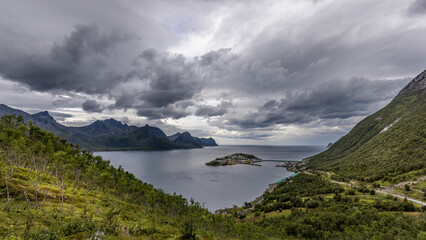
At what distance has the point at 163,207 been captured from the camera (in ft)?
223

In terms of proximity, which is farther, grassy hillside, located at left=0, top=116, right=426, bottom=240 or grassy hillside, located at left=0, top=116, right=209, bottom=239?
grassy hillside, located at left=0, top=116, right=426, bottom=240

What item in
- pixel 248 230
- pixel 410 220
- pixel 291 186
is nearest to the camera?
pixel 410 220

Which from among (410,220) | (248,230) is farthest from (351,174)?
(248,230)

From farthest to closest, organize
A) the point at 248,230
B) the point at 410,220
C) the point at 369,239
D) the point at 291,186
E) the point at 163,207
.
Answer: the point at 291,186
the point at 163,207
the point at 248,230
the point at 410,220
the point at 369,239

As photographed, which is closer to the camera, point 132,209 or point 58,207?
point 58,207

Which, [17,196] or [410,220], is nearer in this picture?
[17,196]

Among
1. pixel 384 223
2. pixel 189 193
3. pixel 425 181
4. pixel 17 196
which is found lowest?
pixel 189 193

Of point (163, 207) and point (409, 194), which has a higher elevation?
point (409, 194)

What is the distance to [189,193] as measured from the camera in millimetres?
116500

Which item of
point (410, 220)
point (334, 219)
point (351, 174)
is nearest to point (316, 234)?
point (334, 219)

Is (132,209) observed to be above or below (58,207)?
below

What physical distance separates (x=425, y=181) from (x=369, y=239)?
64632mm

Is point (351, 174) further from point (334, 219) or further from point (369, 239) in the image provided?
point (369, 239)

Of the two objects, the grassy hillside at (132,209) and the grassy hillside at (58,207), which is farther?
the grassy hillside at (132,209)
